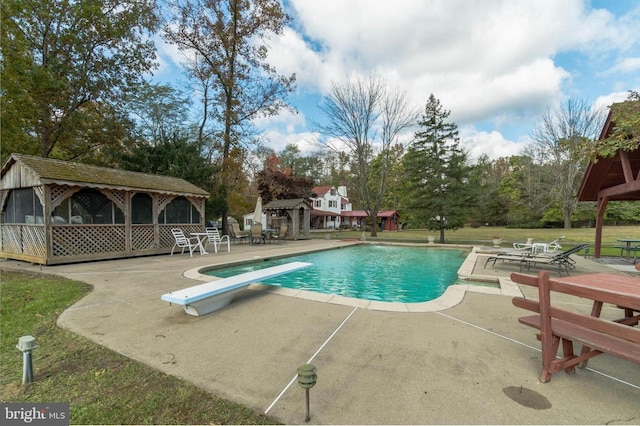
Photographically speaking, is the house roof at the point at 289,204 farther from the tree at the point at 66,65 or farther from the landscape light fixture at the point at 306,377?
the landscape light fixture at the point at 306,377

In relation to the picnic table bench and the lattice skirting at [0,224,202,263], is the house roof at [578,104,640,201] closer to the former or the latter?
the picnic table bench

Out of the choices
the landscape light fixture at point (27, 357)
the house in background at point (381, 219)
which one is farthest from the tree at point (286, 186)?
the landscape light fixture at point (27, 357)

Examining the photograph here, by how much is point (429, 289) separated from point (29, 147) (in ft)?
61.7

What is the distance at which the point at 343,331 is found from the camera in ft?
12.0

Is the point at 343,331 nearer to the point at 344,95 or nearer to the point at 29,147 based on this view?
the point at 29,147

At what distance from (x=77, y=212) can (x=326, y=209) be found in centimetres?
3304

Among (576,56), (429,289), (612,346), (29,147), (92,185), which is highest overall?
(576,56)

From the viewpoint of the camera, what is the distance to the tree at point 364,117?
850 inches

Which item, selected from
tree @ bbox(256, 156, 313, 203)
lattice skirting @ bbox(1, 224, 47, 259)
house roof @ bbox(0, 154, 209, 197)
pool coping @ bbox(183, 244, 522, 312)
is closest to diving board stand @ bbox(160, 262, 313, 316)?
pool coping @ bbox(183, 244, 522, 312)

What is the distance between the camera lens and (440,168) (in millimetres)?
18297

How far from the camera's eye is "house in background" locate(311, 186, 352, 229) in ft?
130

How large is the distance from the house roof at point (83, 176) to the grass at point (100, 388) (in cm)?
685

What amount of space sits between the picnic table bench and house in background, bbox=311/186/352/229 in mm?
35513

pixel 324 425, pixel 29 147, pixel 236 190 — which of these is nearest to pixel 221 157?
pixel 236 190
